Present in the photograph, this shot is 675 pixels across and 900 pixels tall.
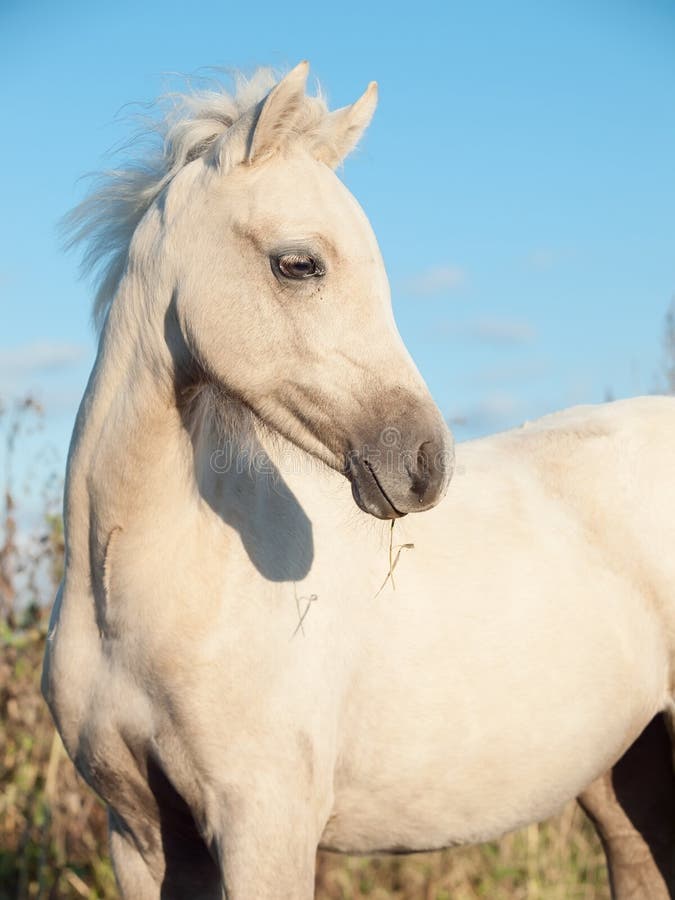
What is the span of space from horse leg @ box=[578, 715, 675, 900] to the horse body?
2.08 feet

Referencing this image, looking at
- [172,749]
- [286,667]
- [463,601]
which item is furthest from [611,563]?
[172,749]

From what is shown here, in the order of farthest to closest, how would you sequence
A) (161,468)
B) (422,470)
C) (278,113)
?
(161,468), (278,113), (422,470)

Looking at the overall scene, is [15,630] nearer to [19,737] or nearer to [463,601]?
[19,737]

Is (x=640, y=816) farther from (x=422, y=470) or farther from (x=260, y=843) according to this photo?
(x=422, y=470)

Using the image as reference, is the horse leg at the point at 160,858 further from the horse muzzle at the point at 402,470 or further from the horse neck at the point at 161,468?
the horse muzzle at the point at 402,470

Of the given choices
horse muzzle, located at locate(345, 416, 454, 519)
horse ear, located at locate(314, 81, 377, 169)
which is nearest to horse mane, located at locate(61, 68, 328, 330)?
horse ear, located at locate(314, 81, 377, 169)

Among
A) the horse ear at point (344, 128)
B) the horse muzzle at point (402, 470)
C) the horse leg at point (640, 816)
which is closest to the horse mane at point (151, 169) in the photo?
the horse ear at point (344, 128)

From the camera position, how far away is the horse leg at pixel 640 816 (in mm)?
3822

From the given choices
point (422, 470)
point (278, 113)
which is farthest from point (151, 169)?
point (422, 470)

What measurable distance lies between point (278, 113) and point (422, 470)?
95 cm

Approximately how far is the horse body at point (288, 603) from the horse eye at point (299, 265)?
1cm

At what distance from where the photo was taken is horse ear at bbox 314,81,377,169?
2.58 meters

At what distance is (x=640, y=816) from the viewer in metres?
3.88

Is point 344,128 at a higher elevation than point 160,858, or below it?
higher
